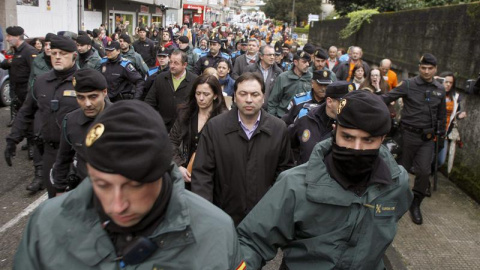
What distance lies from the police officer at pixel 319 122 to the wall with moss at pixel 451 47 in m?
3.91

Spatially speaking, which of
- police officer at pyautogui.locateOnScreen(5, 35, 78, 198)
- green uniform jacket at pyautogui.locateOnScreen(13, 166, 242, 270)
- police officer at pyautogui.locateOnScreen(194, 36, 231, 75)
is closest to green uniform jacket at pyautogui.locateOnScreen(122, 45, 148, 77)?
police officer at pyautogui.locateOnScreen(194, 36, 231, 75)

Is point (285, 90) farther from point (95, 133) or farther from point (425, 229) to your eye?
point (95, 133)

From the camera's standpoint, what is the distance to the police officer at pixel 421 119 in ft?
19.4

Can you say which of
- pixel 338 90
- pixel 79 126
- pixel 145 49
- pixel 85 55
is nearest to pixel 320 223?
pixel 338 90

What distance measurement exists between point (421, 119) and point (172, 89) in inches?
134

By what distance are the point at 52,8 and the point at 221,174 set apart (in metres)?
19.9

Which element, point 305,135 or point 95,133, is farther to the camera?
point 305,135

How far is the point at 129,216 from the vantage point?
4.93 ft

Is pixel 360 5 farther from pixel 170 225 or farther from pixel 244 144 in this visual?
pixel 170 225

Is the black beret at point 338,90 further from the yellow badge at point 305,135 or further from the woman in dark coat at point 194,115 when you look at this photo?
the woman in dark coat at point 194,115

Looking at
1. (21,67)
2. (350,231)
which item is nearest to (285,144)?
(350,231)

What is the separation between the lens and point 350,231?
2162mm

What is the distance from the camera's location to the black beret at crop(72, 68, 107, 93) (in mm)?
3867

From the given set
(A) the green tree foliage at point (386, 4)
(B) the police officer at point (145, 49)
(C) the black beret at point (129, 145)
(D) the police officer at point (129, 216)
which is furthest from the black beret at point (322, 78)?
(A) the green tree foliage at point (386, 4)
